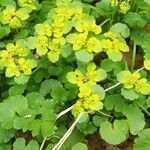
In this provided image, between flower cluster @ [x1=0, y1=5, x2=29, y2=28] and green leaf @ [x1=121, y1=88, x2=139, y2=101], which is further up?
flower cluster @ [x1=0, y1=5, x2=29, y2=28]

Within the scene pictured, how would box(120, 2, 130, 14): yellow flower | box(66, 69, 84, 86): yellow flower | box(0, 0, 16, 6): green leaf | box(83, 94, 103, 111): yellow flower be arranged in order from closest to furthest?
box(83, 94, 103, 111): yellow flower < box(66, 69, 84, 86): yellow flower < box(120, 2, 130, 14): yellow flower < box(0, 0, 16, 6): green leaf

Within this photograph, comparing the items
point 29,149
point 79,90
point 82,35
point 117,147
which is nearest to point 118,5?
Answer: point 82,35

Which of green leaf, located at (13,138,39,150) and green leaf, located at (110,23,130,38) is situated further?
green leaf, located at (110,23,130,38)

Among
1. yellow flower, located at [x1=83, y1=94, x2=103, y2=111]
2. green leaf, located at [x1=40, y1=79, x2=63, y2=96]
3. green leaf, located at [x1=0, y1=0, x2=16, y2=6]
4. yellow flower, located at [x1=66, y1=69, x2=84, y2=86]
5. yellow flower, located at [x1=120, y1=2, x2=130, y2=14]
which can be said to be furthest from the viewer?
green leaf, located at [x1=0, y1=0, x2=16, y2=6]

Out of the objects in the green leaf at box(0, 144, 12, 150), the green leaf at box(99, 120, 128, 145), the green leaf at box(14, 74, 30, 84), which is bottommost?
the green leaf at box(0, 144, 12, 150)

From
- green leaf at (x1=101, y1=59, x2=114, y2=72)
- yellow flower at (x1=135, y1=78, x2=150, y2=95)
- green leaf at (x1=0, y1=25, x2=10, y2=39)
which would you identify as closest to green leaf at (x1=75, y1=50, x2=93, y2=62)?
green leaf at (x1=101, y1=59, x2=114, y2=72)

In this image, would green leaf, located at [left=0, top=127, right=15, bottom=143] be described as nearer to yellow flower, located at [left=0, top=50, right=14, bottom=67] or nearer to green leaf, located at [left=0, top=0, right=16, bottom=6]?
yellow flower, located at [left=0, top=50, right=14, bottom=67]

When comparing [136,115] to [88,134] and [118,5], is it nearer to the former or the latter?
[88,134]
